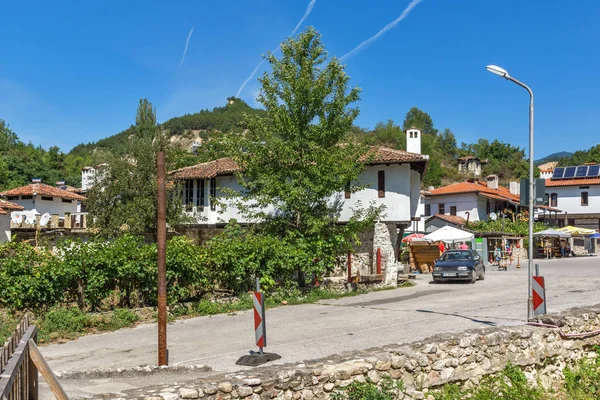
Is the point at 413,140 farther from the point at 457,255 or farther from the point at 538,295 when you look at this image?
the point at 538,295

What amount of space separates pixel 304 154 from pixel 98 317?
9988mm

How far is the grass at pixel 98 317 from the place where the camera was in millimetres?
13750

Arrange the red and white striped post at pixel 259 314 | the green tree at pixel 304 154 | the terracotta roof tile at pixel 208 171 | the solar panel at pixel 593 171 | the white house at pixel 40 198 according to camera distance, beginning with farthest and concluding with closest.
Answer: the solar panel at pixel 593 171, the white house at pixel 40 198, the terracotta roof tile at pixel 208 171, the green tree at pixel 304 154, the red and white striped post at pixel 259 314

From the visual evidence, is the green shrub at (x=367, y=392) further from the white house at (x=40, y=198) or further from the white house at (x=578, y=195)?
the white house at (x=578, y=195)

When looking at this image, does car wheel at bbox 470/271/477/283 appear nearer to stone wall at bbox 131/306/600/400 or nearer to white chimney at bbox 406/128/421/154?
white chimney at bbox 406/128/421/154

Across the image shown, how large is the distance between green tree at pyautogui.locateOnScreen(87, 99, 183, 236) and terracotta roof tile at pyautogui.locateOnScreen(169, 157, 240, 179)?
51.5 inches

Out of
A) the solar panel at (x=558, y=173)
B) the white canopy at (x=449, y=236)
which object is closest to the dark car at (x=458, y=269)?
the white canopy at (x=449, y=236)

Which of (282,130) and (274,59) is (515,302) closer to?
(282,130)

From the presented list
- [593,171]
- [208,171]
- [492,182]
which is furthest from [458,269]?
[593,171]

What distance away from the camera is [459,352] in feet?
29.0

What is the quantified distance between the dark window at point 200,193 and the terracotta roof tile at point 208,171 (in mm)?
610

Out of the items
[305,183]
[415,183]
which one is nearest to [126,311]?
[305,183]

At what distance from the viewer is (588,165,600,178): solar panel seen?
64.8 m

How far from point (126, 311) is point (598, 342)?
11.9 metres
